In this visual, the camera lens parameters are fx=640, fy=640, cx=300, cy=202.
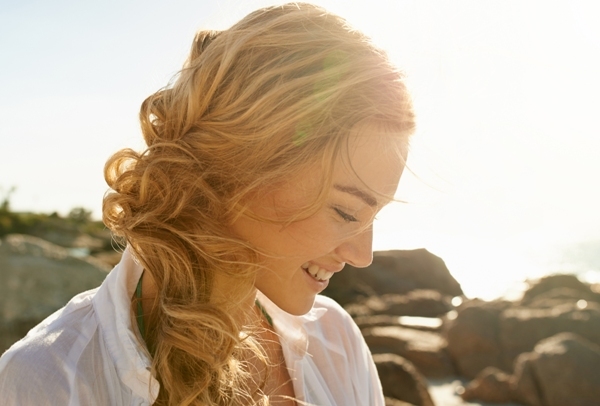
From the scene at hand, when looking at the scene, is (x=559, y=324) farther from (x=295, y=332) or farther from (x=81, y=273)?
(x=295, y=332)

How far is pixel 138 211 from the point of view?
188 centimetres

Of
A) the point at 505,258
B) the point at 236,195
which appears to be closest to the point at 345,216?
the point at 236,195

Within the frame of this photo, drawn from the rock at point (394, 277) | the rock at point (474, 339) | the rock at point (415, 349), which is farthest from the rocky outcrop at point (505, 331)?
the rock at point (394, 277)

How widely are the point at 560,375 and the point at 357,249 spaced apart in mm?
4948

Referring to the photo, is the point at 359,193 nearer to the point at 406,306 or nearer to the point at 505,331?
the point at 505,331

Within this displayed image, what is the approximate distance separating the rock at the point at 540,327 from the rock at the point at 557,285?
337 cm

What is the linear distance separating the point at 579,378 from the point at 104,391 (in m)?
5.48

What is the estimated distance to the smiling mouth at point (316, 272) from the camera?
1.99 meters

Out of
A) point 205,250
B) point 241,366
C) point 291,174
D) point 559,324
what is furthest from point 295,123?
point 559,324

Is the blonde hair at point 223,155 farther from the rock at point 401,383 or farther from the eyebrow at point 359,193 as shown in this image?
the rock at point 401,383

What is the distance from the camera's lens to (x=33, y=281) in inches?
213

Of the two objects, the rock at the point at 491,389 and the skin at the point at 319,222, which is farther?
the rock at the point at 491,389

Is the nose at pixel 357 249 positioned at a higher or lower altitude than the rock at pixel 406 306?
higher

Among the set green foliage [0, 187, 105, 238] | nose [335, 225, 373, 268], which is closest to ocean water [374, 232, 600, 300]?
nose [335, 225, 373, 268]
